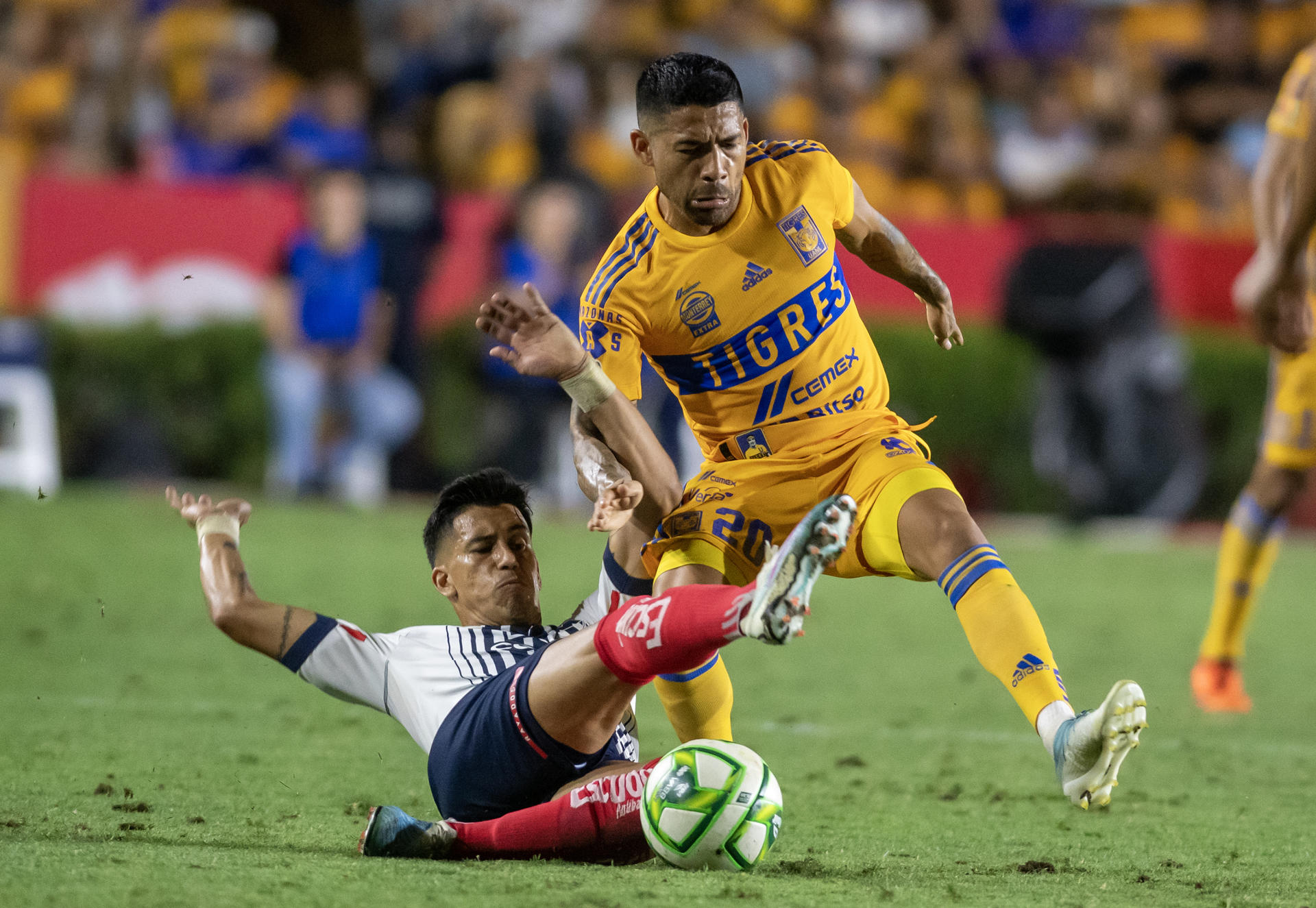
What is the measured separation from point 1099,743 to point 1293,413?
3544mm

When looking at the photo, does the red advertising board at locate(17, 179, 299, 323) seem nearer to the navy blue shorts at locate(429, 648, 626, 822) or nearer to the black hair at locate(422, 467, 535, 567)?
the black hair at locate(422, 467, 535, 567)

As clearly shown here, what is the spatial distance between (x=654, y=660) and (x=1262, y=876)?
1534 millimetres

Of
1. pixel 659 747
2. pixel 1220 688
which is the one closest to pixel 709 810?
pixel 659 747

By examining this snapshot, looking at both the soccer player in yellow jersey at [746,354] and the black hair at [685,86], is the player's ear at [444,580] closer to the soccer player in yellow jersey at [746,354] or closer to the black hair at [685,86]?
the soccer player in yellow jersey at [746,354]

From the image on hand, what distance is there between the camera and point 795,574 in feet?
11.6

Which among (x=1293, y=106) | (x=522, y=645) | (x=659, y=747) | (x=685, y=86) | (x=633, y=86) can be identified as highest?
(x=685, y=86)

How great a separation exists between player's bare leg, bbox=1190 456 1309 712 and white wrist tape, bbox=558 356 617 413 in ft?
11.4

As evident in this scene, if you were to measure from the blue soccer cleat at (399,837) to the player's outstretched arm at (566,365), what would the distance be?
0.93m

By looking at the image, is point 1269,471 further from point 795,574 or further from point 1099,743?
point 795,574

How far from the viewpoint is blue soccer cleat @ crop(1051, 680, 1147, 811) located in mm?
3531

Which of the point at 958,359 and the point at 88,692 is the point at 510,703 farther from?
the point at 958,359

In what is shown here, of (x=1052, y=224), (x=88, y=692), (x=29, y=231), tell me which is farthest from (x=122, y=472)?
(x=1052, y=224)

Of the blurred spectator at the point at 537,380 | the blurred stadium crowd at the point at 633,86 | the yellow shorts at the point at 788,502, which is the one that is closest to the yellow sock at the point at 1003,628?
the yellow shorts at the point at 788,502

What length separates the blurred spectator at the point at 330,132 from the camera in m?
13.1
